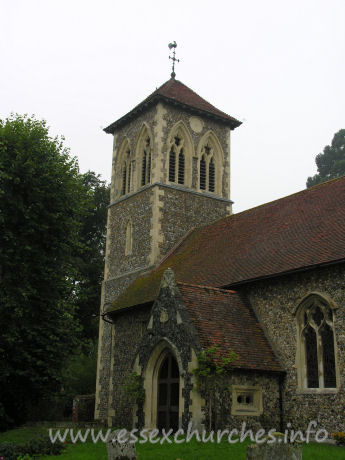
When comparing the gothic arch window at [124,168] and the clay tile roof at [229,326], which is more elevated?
the gothic arch window at [124,168]

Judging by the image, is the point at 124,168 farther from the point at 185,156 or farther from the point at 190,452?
the point at 190,452

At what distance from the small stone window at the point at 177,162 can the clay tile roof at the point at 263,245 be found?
3453 millimetres

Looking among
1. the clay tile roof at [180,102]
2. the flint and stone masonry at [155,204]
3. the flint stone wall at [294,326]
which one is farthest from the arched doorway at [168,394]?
the clay tile roof at [180,102]

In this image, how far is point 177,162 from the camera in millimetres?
26016

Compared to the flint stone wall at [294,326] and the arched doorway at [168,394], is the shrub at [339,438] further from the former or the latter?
the arched doorway at [168,394]

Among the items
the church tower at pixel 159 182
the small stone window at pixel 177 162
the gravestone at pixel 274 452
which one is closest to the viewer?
the gravestone at pixel 274 452

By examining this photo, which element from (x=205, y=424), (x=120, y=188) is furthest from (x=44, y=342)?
(x=120, y=188)

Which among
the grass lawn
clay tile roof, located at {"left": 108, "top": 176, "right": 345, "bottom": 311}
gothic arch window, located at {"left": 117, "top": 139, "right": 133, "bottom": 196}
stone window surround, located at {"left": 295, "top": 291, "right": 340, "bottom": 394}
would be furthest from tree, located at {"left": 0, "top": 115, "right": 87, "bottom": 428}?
gothic arch window, located at {"left": 117, "top": 139, "right": 133, "bottom": 196}

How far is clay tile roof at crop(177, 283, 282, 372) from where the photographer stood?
13969mm

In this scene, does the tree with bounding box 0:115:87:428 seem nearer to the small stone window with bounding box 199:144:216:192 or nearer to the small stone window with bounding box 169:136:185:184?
the small stone window with bounding box 169:136:185:184

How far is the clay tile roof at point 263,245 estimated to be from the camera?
50.9ft

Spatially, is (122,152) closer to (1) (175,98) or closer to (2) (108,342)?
(1) (175,98)

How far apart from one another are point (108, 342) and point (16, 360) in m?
8.07

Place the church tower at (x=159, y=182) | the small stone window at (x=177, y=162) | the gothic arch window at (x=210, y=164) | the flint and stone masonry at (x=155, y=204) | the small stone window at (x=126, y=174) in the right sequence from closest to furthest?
the flint and stone masonry at (x=155, y=204) → the church tower at (x=159, y=182) → the small stone window at (x=177, y=162) → the gothic arch window at (x=210, y=164) → the small stone window at (x=126, y=174)
